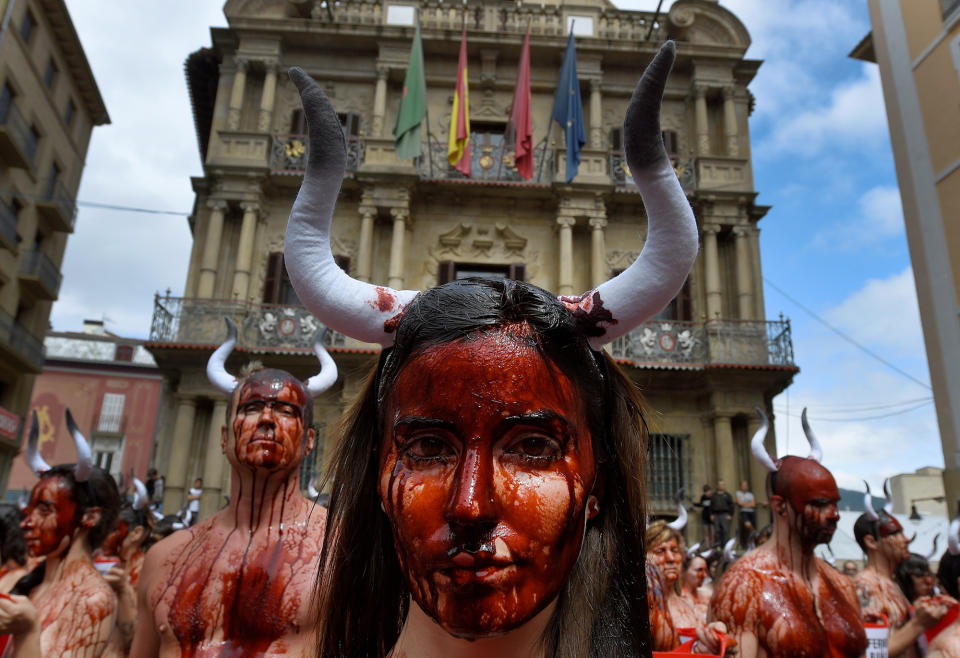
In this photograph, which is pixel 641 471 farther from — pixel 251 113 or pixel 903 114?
pixel 251 113

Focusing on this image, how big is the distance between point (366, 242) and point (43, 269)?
602 inches

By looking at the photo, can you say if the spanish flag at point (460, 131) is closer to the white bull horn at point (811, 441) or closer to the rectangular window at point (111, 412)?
the white bull horn at point (811, 441)

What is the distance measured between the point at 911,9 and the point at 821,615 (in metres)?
14.2

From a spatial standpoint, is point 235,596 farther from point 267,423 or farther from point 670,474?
point 670,474

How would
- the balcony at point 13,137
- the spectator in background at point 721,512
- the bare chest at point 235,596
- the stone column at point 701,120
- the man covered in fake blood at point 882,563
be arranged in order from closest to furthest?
the bare chest at point 235,596 < the man covered in fake blood at point 882,563 < the spectator in background at point 721,512 < the stone column at point 701,120 < the balcony at point 13,137

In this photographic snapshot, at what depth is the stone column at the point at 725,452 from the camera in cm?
1485

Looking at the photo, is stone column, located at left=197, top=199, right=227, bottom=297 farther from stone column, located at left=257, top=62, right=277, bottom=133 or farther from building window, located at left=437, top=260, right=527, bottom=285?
building window, located at left=437, top=260, right=527, bottom=285

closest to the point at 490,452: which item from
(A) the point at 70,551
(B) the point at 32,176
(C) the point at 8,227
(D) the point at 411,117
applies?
(A) the point at 70,551

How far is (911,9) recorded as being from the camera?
42.9 feet

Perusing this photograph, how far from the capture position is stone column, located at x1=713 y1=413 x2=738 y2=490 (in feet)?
48.7

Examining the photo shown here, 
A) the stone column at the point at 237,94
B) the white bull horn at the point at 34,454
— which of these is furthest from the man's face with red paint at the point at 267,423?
the stone column at the point at 237,94

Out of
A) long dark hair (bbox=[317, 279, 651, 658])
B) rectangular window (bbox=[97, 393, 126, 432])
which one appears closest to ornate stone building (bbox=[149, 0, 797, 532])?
long dark hair (bbox=[317, 279, 651, 658])

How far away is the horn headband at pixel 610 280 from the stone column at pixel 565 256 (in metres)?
14.6

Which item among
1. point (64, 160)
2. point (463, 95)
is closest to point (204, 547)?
point (463, 95)
